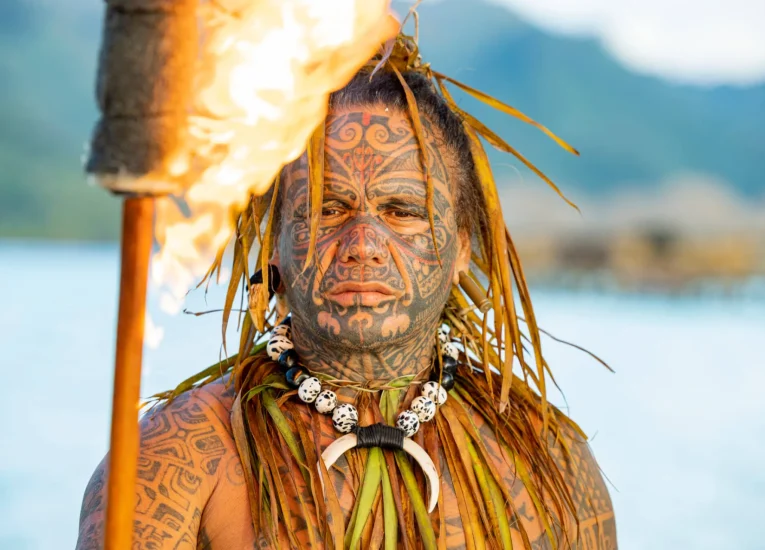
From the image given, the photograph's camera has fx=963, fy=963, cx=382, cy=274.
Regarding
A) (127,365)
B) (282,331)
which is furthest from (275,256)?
(127,365)

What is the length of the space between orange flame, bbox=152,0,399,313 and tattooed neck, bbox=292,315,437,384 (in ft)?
1.77

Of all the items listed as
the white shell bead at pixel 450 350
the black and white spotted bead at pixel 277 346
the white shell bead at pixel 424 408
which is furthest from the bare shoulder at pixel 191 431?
the white shell bead at pixel 450 350

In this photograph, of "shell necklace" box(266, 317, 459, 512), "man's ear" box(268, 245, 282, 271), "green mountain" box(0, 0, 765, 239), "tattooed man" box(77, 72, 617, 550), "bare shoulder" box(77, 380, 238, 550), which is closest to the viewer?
"bare shoulder" box(77, 380, 238, 550)

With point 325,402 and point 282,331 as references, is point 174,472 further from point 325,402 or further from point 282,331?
point 282,331

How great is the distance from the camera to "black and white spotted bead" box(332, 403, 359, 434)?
6.62ft

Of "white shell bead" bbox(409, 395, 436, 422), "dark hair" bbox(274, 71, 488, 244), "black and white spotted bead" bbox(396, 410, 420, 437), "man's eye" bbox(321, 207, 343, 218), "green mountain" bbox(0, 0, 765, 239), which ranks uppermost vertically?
"green mountain" bbox(0, 0, 765, 239)

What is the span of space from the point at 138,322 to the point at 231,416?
812mm

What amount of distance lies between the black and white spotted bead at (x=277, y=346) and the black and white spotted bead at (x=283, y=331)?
0.02 m

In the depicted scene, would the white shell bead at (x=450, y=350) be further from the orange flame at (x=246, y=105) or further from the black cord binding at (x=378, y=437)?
the orange flame at (x=246, y=105)

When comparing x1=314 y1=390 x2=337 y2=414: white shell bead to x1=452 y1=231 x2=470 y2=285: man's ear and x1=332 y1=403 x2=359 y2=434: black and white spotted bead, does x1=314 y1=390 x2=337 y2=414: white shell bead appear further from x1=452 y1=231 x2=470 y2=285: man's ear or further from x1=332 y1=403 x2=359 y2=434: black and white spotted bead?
x1=452 y1=231 x2=470 y2=285: man's ear

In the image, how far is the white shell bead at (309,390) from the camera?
205 cm

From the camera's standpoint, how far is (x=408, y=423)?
204 cm

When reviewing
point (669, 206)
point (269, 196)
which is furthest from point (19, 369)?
point (669, 206)

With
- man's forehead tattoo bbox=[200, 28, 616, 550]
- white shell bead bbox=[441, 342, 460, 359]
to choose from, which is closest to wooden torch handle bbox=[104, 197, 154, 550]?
man's forehead tattoo bbox=[200, 28, 616, 550]
